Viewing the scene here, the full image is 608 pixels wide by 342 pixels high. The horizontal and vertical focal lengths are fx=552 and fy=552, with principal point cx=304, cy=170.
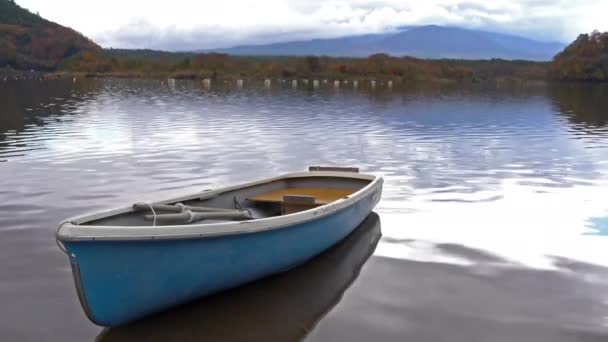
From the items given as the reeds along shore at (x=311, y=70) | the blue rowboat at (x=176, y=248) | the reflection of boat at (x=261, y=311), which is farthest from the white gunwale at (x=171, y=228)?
the reeds along shore at (x=311, y=70)

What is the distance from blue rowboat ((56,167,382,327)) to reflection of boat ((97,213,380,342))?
0.30 meters

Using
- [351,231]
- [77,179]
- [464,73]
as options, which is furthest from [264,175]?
[464,73]

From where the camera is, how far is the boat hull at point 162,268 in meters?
6.96

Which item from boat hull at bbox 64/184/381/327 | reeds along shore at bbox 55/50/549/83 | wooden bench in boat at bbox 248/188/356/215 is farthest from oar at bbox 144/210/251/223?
reeds along shore at bbox 55/50/549/83

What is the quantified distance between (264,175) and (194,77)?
12407cm

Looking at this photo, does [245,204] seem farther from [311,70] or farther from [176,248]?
[311,70]

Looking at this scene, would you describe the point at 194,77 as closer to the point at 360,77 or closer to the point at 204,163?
the point at 360,77

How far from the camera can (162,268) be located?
7.32m

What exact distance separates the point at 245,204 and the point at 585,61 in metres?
153

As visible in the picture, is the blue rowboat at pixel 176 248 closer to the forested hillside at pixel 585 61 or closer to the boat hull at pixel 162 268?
the boat hull at pixel 162 268

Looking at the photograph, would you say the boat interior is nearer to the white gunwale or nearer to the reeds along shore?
the white gunwale

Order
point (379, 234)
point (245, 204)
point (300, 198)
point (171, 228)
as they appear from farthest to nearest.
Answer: point (379, 234) < point (245, 204) < point (300, 198) < point (171, 228)

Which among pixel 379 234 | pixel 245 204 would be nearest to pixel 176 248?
pixel 245 204

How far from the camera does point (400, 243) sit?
1151 centimetres
